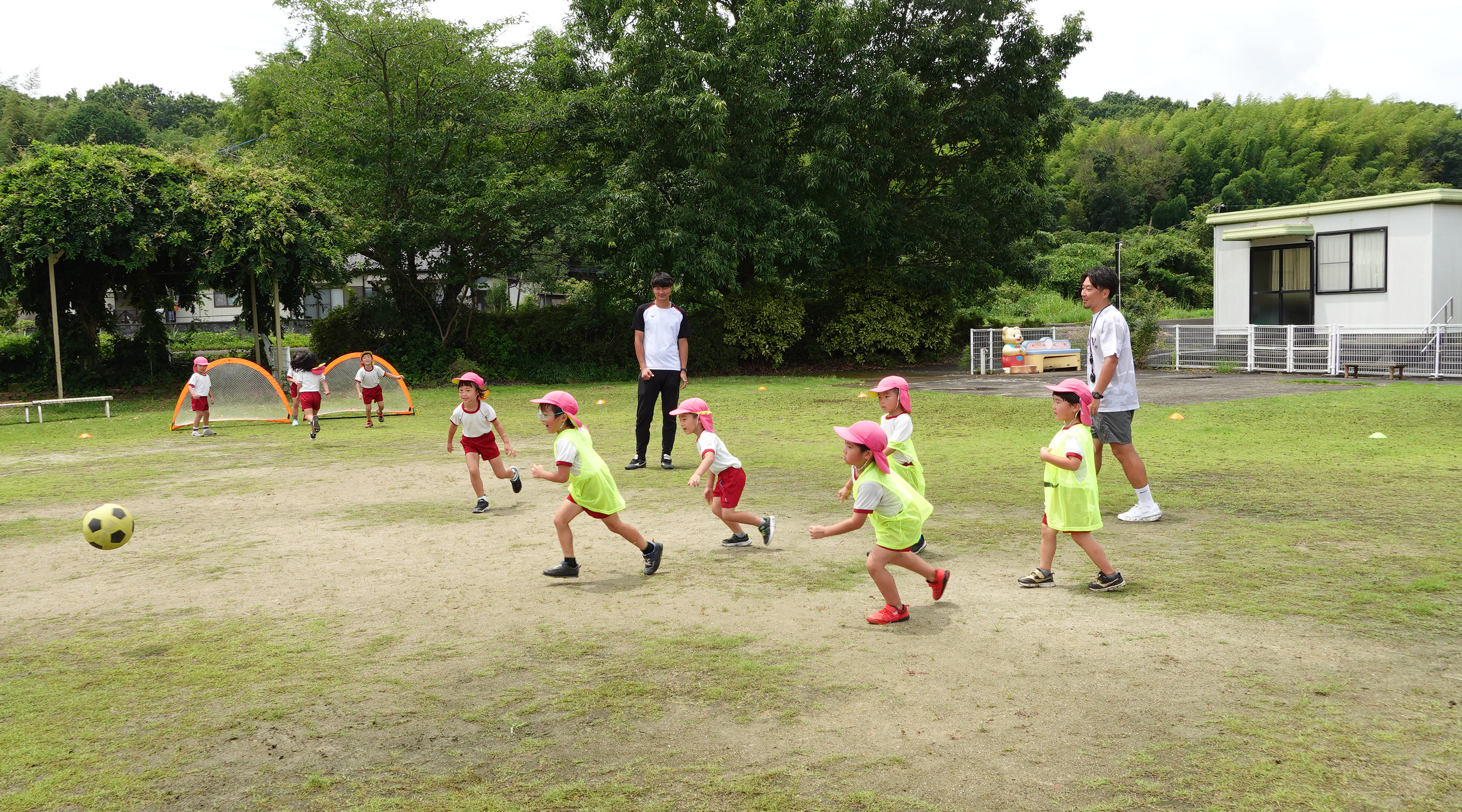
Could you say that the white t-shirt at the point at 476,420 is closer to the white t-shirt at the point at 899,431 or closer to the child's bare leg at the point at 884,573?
the white t-shirt at the point at 899,431

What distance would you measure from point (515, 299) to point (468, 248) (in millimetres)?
30029

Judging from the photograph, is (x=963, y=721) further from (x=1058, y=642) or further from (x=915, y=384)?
(x=915, y=384)

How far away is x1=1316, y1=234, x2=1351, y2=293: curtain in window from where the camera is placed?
22.1 meters

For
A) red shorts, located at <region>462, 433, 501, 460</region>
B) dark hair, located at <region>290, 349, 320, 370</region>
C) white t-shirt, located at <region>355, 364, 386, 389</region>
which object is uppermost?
dark hair, located at <region>290, 349, 320, 370</region>

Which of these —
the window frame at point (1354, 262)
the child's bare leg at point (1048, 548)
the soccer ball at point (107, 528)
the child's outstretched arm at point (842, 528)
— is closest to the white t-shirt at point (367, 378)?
the soccer ball at point (107, 528)

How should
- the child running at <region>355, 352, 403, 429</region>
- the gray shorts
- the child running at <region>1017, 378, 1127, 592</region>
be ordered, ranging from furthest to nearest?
the child running at <region>355, 352, 403, 429</region>
the gray shorts
the child running at <region>1017, 378, 1127, 592</region>

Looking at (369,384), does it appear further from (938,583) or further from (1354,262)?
(1354,262)

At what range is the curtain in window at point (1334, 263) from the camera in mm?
22094

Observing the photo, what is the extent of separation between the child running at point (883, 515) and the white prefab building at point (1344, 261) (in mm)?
18927

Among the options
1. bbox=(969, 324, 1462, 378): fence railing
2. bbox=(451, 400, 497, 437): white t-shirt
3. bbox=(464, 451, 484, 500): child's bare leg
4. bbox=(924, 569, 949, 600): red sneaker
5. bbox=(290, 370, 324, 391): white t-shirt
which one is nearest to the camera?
bbox=(924, 569, 949, 600): red sneaker

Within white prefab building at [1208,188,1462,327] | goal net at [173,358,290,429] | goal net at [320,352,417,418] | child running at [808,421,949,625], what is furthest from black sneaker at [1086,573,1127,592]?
white prefab building at [1208,188,1462,327]

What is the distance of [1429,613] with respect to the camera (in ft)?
15.1

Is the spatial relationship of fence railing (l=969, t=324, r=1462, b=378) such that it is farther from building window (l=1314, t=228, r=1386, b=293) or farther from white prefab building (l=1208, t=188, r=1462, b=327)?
building window (l=1314, t=228, r=1386, b=293)

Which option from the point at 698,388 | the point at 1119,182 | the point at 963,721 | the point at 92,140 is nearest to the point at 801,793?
the point at 963,721
